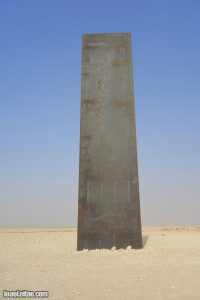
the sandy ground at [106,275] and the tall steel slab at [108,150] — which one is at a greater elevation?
the tall steel slab at [108,150]

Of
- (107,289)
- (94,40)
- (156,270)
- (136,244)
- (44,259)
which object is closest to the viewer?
(107,289)

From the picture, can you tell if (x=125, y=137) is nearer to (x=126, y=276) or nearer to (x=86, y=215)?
(x=86, y=215)

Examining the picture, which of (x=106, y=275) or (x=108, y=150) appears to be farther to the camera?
(x=108, y=150)

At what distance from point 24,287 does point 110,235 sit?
14.1 ft

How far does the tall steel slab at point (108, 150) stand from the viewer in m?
8.78

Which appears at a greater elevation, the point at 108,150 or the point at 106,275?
the point at 108,150

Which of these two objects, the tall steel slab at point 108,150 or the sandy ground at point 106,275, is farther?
the tall steel slab at point 108,150

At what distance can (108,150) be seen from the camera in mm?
9086

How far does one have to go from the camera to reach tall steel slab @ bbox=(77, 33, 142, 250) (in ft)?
28.8

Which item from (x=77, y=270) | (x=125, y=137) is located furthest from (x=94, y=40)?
(x=77, y=270)

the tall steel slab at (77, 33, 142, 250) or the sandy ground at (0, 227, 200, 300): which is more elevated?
the tall steel slab at (77, 33, 142, 250)

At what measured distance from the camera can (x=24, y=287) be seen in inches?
184

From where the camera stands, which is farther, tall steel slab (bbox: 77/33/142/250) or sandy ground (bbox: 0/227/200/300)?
tall steel slab (bbox: 77/33/142/250)

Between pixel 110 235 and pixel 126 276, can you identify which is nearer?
pixel 126 276
